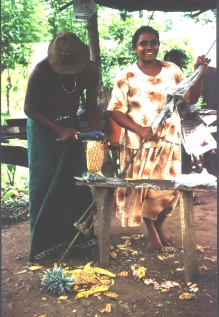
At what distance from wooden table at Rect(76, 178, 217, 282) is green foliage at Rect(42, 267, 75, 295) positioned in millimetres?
487

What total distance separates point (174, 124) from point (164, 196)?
0.67 m

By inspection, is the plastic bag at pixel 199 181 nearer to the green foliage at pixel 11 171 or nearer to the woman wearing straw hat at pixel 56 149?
the woman wearing straw hat at pixel 56 149

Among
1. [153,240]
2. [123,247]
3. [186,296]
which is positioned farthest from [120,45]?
[186,296]

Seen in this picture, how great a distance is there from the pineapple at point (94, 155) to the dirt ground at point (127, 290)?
2.86 feet

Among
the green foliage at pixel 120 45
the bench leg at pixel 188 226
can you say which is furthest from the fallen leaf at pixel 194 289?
the green foliage at pixel 120 45

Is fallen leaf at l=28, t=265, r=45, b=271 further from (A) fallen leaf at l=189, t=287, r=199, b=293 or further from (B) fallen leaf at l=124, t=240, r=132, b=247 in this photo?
(A) fallen leaf at l=189, t=287, r=199, b=293

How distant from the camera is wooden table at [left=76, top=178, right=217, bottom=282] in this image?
2.96m

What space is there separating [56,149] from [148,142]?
0.83m

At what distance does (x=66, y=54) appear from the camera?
342 cm

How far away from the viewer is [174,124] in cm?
371

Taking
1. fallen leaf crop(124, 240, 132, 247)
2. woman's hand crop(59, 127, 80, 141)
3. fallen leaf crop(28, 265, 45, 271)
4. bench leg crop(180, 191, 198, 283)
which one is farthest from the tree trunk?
bench leg crop(180, 191, 198, 283)

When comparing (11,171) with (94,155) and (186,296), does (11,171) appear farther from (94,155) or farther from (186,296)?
(186,296)

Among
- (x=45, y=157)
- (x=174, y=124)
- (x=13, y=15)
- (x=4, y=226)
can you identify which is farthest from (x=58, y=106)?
(x=13, y=15)

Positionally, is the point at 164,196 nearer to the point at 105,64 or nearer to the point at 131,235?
the point at 131,235
